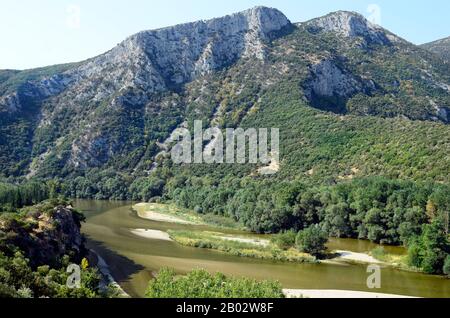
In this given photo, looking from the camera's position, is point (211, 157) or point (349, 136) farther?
point (211, 157)

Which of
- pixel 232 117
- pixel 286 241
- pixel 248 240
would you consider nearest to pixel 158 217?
pixel 248 240

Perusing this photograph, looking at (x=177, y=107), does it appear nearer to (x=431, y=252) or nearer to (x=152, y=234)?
(x=152, y=234)

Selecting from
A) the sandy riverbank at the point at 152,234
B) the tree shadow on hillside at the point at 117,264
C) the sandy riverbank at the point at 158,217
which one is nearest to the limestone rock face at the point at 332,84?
the sandy riverbank at the point at 158,217

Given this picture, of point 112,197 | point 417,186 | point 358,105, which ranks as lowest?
point 112,197
